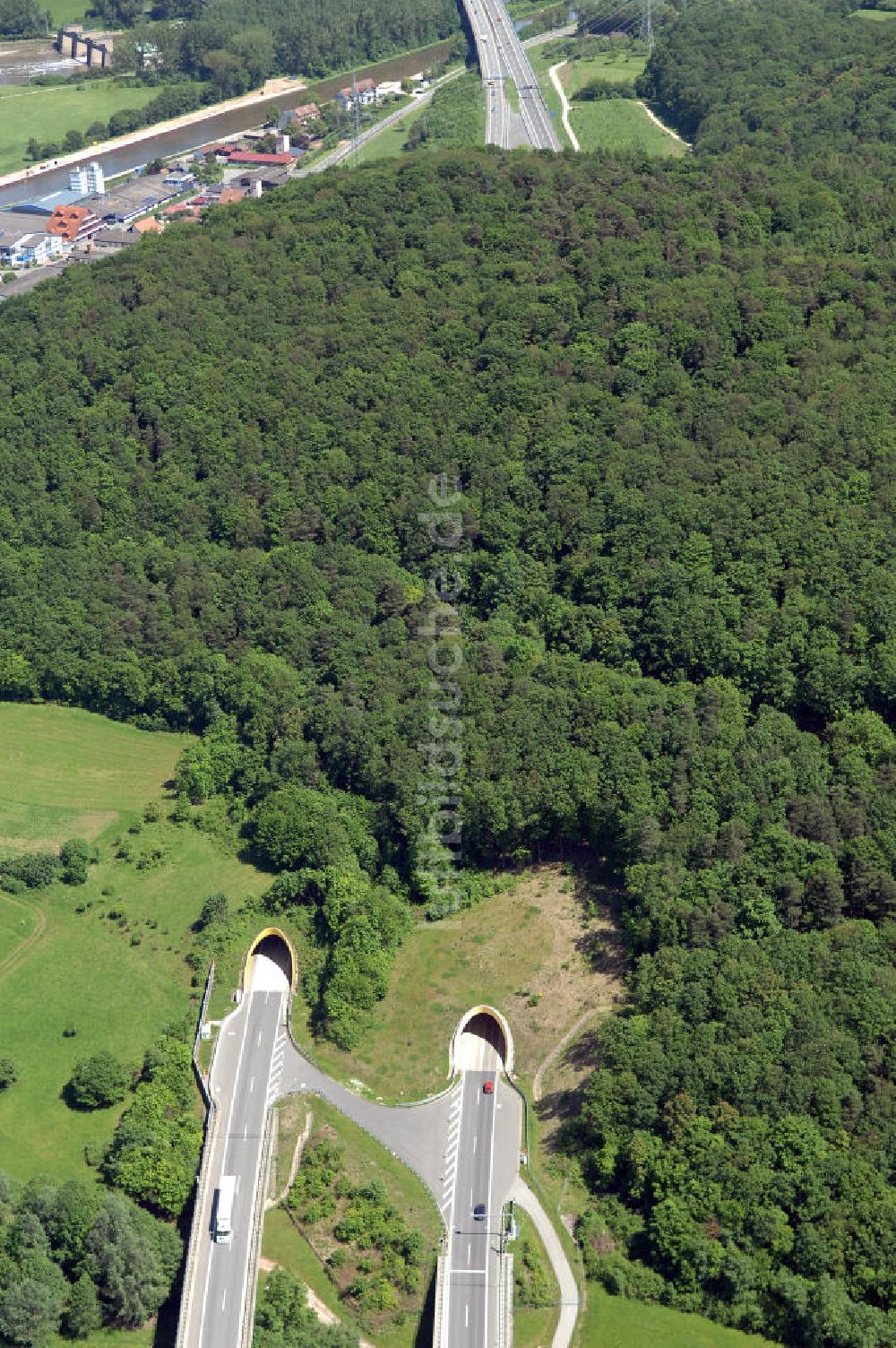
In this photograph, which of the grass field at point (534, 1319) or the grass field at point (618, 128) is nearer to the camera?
the grass field at point (534, 1319)

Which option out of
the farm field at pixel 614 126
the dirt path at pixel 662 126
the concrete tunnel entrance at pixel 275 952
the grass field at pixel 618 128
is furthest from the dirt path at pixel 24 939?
the dirt path at pixel 662 126

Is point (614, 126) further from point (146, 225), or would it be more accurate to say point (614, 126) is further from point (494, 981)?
point (494, 981)

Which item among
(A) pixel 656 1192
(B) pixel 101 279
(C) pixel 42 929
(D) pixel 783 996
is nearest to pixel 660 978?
(D) pixel 783 996

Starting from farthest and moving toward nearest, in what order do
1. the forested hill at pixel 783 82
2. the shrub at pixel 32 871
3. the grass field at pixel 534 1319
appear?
the forested hill at pixel 783 82
the shrub at pixel 32 871
the grass field at pixel 534 1319

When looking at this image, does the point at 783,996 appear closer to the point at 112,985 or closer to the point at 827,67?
the point at 112,985

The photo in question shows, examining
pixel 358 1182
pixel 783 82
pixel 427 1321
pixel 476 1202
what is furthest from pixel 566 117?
pixel 427 1321

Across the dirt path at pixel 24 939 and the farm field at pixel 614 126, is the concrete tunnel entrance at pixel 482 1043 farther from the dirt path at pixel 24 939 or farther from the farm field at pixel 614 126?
the farm field at pixel 614 126

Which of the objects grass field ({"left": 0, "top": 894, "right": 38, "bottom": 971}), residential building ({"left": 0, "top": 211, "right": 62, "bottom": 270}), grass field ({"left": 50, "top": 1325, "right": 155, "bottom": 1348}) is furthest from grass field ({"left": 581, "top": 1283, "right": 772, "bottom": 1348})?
residential building ({"left": 0, "top": 211, "right": 62, "bottom": 270})
